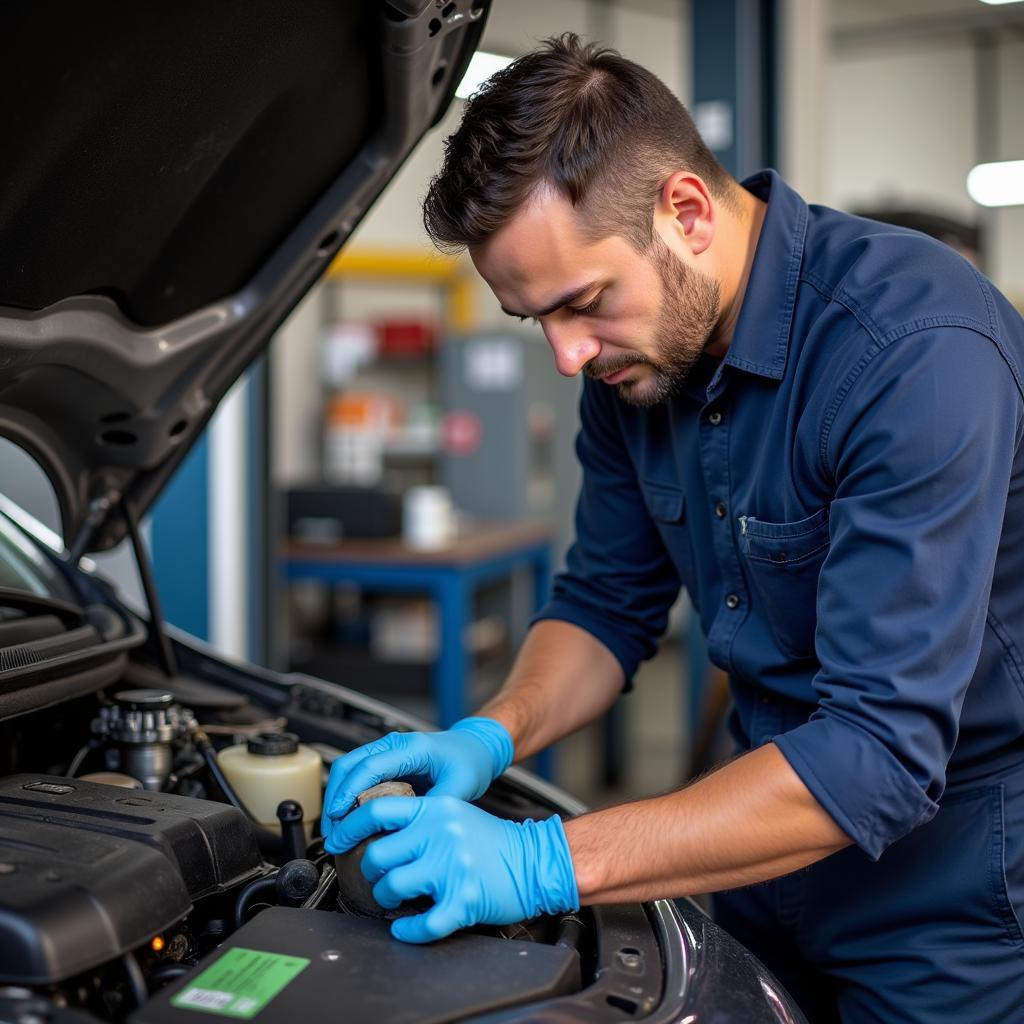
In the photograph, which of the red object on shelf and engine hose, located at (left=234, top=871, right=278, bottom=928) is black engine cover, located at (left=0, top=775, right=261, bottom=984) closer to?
engine hose, located at (left=234, top=871, right=278, bottom=928)

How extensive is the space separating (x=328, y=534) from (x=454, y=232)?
2279mm

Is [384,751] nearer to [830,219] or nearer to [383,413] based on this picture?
[830,219]

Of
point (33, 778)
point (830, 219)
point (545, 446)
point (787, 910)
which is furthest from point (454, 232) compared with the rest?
point (545, 446)

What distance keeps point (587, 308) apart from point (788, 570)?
0.30m

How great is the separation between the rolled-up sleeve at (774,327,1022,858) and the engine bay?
20cm

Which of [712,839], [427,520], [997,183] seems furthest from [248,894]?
[997,183]

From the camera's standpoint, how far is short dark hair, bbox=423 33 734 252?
3.26 ft

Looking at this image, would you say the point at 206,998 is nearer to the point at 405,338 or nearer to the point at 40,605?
the point at 40,605

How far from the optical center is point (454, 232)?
3.46ft

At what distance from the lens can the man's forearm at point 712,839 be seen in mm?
843

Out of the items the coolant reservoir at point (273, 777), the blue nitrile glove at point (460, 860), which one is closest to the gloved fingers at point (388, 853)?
the blue nitrile glove at point (460, 860)

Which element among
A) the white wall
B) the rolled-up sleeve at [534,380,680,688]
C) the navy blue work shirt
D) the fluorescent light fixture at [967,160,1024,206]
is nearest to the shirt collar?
the navy blue work shirt

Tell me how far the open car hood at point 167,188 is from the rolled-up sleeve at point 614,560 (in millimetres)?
379

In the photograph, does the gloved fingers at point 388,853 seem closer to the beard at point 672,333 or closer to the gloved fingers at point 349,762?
the gloved fingers at point 349,762
